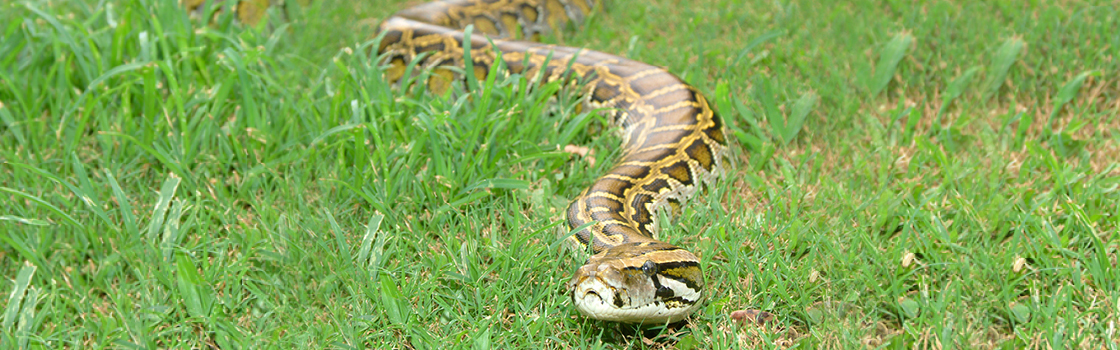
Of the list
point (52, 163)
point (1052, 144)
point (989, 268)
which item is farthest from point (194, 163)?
point (1052, 144)

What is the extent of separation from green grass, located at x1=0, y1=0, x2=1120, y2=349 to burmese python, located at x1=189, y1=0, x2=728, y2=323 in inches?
7.3

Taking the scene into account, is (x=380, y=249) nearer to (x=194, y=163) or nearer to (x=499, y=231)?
(x=499, y=231)

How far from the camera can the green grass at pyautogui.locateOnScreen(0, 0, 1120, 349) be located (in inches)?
145

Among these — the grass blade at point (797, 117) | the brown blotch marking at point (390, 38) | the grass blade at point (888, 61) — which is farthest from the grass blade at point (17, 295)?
the grass blade at point (888, 61)

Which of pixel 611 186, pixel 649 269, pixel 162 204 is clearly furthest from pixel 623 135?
pixel 162 204

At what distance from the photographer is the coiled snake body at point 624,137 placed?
334 cm

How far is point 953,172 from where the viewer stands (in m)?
4.61

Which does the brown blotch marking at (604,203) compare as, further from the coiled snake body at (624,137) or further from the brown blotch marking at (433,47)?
the brown blotch marking at (433,47)

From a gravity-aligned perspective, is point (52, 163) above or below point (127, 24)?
below

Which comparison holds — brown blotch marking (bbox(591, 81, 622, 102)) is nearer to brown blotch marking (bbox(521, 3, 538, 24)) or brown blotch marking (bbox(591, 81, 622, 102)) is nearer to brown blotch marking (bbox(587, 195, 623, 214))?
brown blotch marking (bbox(587, 195, 623, 214))

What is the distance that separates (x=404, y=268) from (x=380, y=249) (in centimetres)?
18

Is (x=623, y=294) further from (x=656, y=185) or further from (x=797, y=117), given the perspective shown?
(x=797, y=117)

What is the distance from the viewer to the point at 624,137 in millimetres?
5348

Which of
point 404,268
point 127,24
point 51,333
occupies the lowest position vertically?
point 51,333
